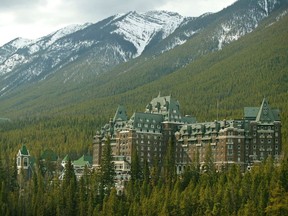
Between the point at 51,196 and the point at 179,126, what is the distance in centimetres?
3765

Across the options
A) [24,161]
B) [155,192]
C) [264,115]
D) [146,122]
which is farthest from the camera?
[24,161]

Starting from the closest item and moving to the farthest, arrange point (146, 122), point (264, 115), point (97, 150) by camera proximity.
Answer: point (264, 115), point (146, 122), point (97, 150)

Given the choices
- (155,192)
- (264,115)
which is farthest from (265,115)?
(155,192)

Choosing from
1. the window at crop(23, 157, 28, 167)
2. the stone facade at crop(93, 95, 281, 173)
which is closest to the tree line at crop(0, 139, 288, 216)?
the stone facade at crop(93, 95, 281, 173)

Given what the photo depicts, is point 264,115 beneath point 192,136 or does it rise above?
above

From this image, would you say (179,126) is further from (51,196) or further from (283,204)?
(283,204)

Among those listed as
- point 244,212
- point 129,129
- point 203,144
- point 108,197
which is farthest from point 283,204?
point 129,129

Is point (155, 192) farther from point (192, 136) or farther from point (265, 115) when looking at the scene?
point (265, 115)

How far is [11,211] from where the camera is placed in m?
139

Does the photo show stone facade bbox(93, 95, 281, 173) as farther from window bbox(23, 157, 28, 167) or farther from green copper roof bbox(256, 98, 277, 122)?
window bbox(23, 157, 28, 167)

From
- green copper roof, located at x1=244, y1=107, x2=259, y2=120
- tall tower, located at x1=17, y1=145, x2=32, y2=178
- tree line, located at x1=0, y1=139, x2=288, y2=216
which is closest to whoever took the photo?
tree line, located at x1=0, y1=139, x2=288, y2=216

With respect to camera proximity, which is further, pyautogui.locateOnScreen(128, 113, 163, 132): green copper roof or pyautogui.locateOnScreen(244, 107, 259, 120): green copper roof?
pyautogui.locateOnScreen(128, 113, 163, 132): green copper roof

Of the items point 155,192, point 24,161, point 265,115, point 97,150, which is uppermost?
point 265,115

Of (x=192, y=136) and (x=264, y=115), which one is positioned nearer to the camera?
(x=264, y=115)
